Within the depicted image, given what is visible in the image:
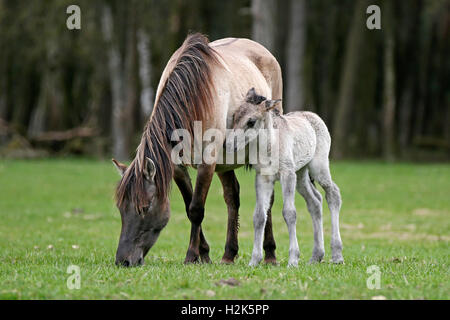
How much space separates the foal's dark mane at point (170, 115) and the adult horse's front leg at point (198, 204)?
1.68 feet

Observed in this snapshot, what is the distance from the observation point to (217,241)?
45.2ft

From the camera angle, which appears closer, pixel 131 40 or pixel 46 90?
pixel 131 40

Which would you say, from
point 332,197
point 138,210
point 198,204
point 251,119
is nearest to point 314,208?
point 332,197

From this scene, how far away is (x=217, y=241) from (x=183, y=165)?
4993 mm

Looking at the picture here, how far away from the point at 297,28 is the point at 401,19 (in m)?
7.41

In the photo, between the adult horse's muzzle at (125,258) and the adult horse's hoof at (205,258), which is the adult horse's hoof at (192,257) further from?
the adult horse's muzzle at (125,258)

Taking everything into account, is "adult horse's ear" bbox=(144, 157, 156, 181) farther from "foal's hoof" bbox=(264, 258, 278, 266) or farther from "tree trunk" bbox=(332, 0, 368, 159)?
"tree trunk" bbox=(332, 0, 368, 159)

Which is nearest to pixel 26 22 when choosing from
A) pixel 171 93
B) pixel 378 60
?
pixel 378 60

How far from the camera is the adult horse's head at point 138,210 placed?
7.93 meters

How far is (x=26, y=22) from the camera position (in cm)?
3531
